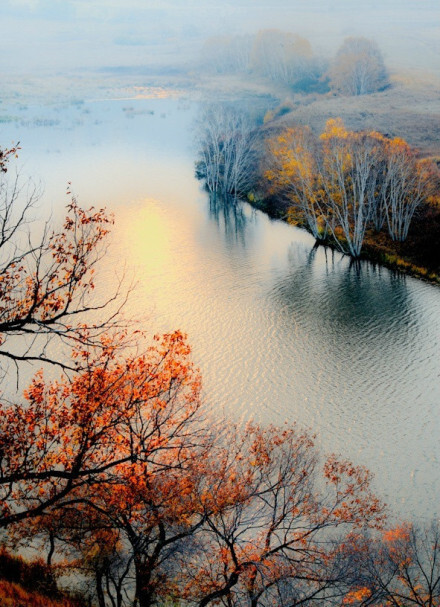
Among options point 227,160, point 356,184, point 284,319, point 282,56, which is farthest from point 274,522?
point 282,56

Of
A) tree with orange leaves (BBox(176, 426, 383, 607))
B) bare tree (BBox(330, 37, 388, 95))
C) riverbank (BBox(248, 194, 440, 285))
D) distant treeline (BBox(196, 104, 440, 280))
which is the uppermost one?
bare tree (BBox(330, 37, 388, 95))

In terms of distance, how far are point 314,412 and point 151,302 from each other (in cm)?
993

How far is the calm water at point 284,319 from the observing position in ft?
55.8

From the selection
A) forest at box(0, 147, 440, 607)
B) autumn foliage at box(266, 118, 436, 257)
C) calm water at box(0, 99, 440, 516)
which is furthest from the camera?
autumn foliage at box(266, 118, 436, 257)

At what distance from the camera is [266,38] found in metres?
74.9

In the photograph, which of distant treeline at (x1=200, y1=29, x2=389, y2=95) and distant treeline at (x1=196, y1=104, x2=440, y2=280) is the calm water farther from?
distant treeline at (x1=200, y1=29, x2=389, y2=95)

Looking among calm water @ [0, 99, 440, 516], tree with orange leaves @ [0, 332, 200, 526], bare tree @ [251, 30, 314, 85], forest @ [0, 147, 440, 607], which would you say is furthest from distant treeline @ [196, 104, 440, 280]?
bare tree @ [251, 30, 314, 85]

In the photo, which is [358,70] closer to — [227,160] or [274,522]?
[227,160]

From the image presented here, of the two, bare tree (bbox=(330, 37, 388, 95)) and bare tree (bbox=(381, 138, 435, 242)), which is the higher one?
bare tree (bbox=(330, 37, 388, 95))

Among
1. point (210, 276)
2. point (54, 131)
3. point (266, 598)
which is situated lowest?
point (266, 598)

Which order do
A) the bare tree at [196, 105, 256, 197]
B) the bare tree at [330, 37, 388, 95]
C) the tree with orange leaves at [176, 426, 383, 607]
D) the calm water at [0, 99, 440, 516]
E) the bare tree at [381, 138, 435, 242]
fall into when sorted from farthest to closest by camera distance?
the bare tree at [330, 37, 388, 95] < the bare tree at [196, 105, 256, 197] < the bare tree at [381, 138, 435, 242] < the calm water at [0, 99, 440, 516] < the tree with orange leaves at [176, 426, 383, 607]

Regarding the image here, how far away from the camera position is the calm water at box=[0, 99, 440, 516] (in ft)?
55.8

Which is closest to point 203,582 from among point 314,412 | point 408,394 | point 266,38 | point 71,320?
point 314,412

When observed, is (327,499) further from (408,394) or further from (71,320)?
(71,320)
